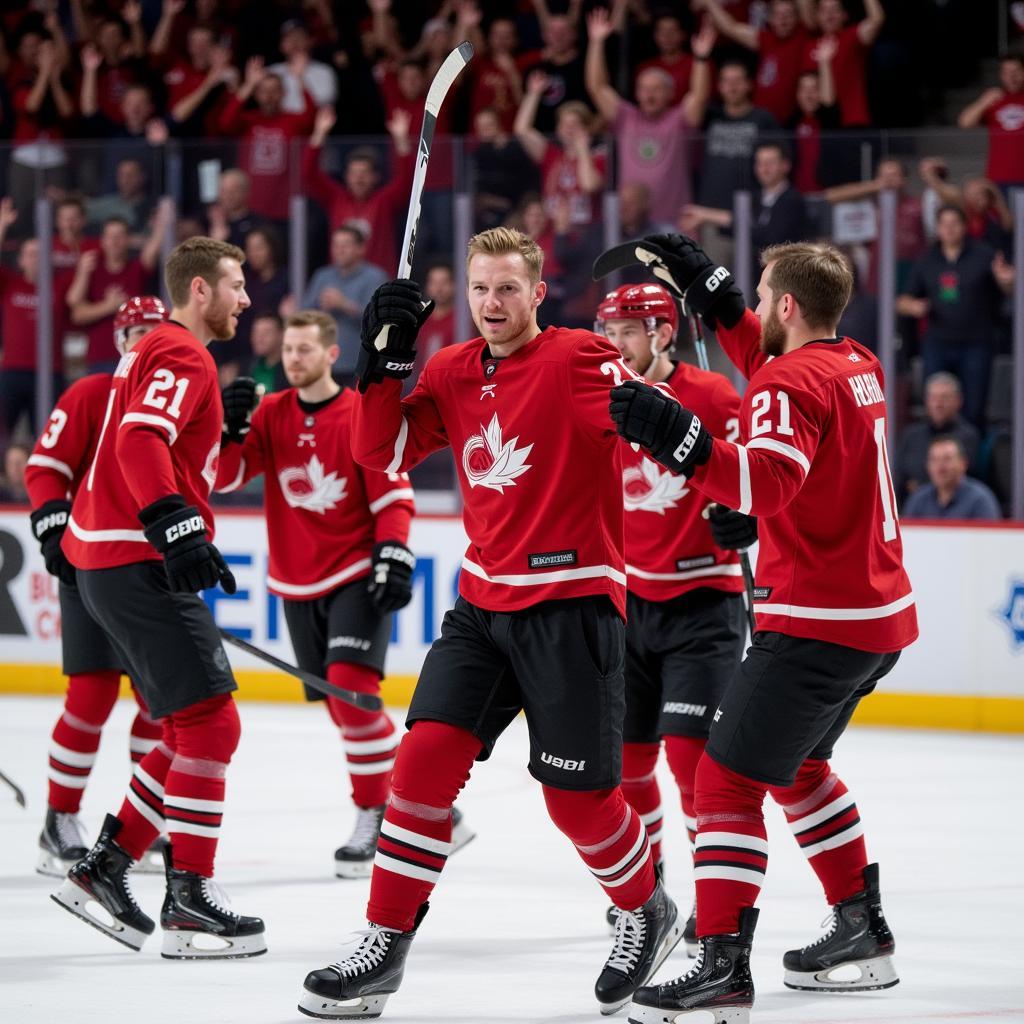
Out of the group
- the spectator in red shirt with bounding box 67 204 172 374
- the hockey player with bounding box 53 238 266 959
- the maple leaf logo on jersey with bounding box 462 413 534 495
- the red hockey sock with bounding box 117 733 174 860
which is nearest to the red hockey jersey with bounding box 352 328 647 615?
the maple leaf logo on jersey with bounding box 462 413 534 495

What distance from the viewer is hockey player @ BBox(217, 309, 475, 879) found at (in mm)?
5078

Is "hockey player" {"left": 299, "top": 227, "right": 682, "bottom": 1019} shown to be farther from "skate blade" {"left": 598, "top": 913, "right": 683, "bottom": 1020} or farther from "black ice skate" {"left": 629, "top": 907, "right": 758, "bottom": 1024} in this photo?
"black ice skate" {"left": 629, "top": 907, "right": 758, "bottom": 1024}

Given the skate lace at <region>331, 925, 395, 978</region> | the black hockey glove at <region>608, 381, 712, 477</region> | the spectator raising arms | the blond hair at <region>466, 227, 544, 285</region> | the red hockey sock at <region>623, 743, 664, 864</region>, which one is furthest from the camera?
the spectator raising arms

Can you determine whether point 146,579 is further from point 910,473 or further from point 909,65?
point 909,65

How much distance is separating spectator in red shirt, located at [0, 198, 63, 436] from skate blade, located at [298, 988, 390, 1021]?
229 inches

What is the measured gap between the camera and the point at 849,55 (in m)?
9.20

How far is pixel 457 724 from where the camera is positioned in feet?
11.1

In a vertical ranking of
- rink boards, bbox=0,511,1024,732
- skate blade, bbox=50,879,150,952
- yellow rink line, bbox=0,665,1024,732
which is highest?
skate blade, bbox=50,879,150,952

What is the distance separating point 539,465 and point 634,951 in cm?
97

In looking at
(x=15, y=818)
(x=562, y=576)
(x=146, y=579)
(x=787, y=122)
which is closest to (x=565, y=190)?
(x=787, y=122)

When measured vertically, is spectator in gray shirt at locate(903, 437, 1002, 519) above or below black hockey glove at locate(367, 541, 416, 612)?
below

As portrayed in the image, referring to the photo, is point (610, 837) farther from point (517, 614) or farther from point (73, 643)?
point (73, 643)

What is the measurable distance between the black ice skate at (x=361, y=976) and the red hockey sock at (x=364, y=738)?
1.65 metres

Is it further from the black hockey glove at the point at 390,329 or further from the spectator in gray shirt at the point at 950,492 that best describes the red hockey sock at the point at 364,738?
the spectator in gray shirt at the point at 950,492
